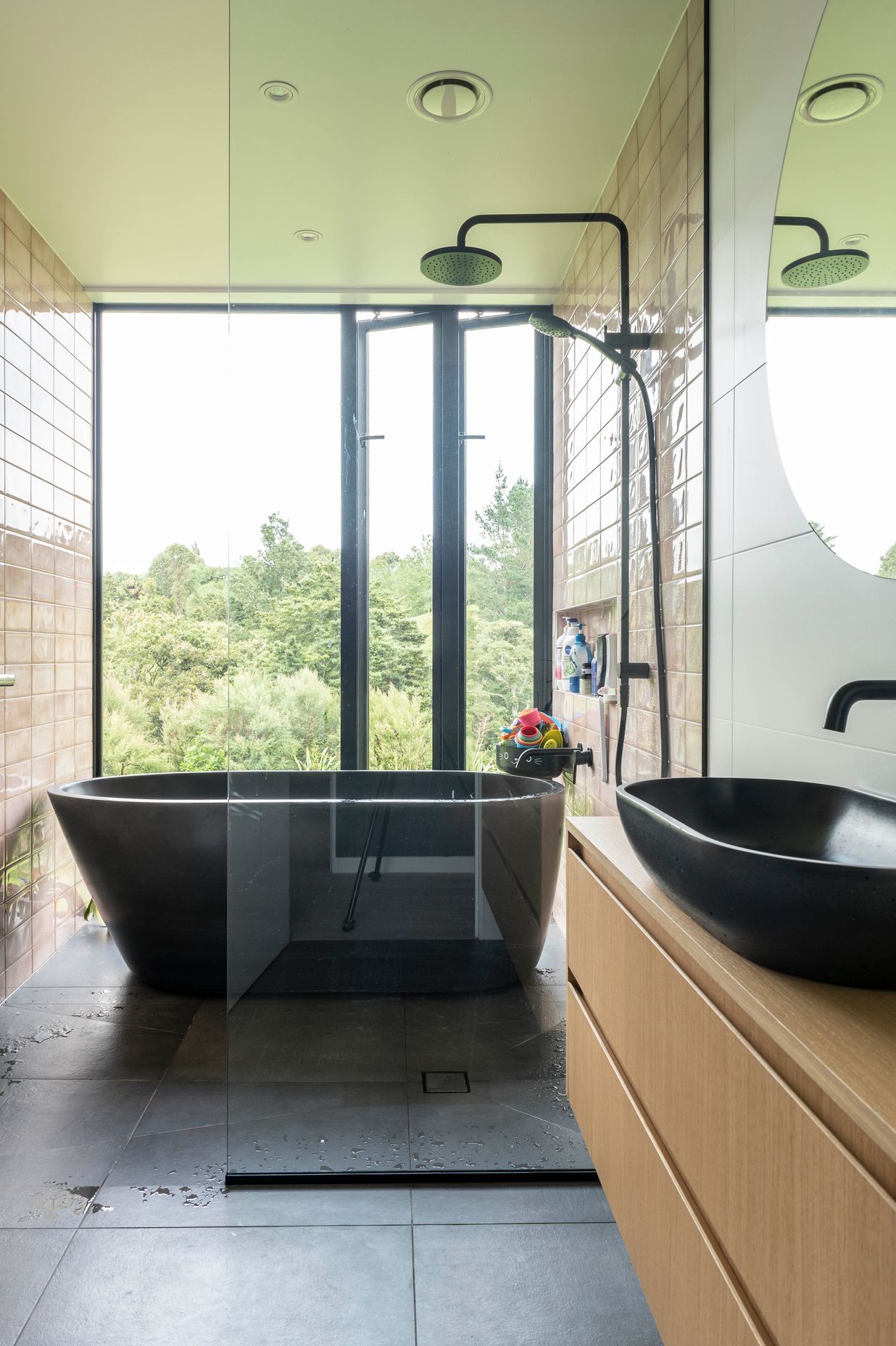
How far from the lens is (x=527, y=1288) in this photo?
5.41 ft

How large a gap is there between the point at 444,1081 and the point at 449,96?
7.44 ft

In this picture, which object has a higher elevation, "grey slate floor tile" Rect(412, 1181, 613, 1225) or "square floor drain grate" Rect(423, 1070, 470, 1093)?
"square floor drain grate" Rect(423, 1070, 470, 1093)

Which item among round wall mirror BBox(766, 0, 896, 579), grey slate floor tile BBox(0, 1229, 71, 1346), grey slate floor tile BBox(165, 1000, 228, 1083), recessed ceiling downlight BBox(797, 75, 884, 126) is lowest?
grey slate floor tile BBox(0, 1229, 71, 1346)

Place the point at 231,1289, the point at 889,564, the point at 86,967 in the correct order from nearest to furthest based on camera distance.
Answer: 1. the point at 889,564
2. the point at 231,1289
3. the point at 86,967

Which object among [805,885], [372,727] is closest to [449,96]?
[372,727]

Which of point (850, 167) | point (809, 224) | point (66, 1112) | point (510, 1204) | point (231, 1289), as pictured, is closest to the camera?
point (850, 167)

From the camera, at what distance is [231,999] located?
2021mm

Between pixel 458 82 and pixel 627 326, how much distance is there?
0.66 m

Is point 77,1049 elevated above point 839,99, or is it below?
below

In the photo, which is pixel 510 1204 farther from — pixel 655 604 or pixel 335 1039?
pixel 655 604

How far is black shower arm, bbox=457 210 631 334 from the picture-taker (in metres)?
1.98

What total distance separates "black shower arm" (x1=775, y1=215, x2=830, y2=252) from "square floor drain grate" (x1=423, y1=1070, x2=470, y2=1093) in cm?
185

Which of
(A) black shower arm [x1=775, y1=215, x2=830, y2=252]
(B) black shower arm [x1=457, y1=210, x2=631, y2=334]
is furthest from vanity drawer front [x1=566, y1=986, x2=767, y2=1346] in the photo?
(B) black shower arm [x1=457, y1=210, x2=631, y2=334]

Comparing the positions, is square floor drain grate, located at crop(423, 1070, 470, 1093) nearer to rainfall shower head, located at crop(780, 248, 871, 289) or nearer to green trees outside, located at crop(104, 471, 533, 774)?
green trees outside, located at crop(104, 471, 533, 774)
